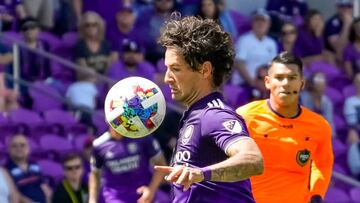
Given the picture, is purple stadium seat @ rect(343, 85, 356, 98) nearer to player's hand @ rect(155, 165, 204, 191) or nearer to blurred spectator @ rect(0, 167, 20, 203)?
blurred spectator @ rect(0, 167, 20, 203)

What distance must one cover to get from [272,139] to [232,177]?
302cm

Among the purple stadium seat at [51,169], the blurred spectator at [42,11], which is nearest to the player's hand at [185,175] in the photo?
the purple stadium seat at [51,169]

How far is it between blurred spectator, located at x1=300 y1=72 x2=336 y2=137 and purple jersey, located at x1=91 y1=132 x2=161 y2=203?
166 inches

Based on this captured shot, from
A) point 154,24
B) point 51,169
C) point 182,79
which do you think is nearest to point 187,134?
point 182,79

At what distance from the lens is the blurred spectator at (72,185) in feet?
33.7

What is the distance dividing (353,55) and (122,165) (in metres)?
6.10

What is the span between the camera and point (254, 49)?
13.6 meters

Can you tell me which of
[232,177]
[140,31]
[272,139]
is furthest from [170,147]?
[232,177]

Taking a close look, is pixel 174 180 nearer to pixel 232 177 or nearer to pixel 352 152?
pixel 232 177

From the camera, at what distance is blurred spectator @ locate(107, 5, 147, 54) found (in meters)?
12.9

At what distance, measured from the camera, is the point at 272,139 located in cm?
763

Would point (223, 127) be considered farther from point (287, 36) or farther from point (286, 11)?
point (286, 11)

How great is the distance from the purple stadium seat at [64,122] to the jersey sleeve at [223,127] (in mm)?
6925

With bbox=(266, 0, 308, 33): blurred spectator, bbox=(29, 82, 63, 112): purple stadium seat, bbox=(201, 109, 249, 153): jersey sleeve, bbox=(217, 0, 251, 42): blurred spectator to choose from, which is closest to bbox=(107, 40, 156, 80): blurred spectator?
bbox=(29, 82, 63, 112): purple stadium seat
